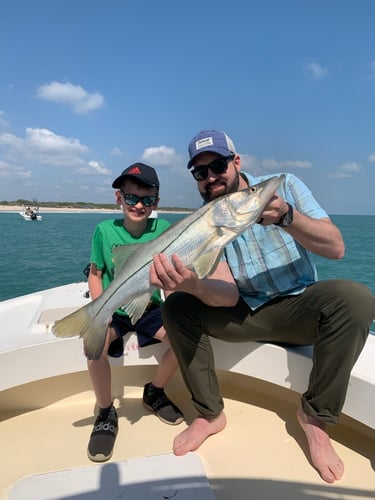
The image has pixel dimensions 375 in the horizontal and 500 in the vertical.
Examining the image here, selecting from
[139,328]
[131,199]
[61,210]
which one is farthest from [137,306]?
[61,210]

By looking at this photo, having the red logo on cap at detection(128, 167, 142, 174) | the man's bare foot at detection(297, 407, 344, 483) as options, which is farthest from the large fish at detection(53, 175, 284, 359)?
the man's bare foot at detection(297, 407, 344, 483)

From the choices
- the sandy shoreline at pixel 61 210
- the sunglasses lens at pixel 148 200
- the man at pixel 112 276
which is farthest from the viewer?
the sandy shoreline at pixel 61 210

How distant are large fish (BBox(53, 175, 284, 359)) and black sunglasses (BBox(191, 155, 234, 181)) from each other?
47cm

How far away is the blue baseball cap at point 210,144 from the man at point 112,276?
41 cm

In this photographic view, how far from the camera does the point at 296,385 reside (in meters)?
2.42

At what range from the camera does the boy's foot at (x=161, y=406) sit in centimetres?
263

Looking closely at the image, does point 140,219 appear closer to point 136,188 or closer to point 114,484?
point 136,188

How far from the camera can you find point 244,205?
190 centimetres

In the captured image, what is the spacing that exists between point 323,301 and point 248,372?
78cm

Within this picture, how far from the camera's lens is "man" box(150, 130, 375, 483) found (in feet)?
6.97

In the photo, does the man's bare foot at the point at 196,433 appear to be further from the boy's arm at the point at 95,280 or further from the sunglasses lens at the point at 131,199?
the sunglasses lens at the point at 131,199

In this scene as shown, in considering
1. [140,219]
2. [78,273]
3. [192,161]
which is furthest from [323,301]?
[78,273]

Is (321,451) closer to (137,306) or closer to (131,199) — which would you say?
(137,306)

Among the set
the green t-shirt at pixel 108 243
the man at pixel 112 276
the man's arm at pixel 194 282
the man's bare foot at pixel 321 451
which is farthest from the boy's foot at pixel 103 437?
the man's bare foot at pixel 321 451
